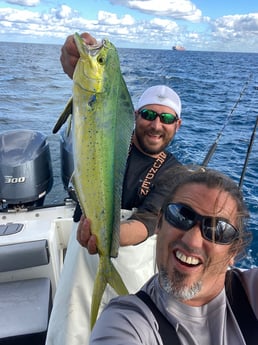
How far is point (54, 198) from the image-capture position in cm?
588

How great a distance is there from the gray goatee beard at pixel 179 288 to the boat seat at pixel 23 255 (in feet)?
5.23

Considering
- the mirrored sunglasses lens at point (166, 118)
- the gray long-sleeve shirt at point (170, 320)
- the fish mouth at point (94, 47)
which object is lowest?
the gray long-sleeve shirt at point (170, 320)

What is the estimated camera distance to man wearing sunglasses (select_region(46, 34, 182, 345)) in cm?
242

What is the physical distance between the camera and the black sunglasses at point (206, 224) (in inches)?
66.0

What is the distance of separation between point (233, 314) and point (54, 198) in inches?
174

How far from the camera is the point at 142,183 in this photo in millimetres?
2607

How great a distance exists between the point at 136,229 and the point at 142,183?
389 mm

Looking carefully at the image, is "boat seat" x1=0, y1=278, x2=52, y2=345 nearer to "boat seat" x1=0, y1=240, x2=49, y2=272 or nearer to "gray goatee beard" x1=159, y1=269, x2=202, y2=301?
"boat seat" x1=0, y1=240, x2=49, y2=272

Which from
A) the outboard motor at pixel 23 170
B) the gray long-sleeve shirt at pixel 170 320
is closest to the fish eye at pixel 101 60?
the gray long-sleeve shirt at pixel 170 320

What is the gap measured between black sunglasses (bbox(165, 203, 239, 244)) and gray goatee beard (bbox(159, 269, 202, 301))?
20 cm

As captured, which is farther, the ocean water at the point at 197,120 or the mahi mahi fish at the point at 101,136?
the ocean water at the point at 197,120

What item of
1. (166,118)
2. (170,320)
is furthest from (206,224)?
(166,118)

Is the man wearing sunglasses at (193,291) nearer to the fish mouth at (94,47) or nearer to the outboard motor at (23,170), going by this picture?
the fish mouth at (94,47)

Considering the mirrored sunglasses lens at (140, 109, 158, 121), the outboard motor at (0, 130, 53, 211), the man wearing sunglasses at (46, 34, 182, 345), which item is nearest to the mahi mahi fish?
the man wearing sunglasses at (46, 34, 182, 345)
